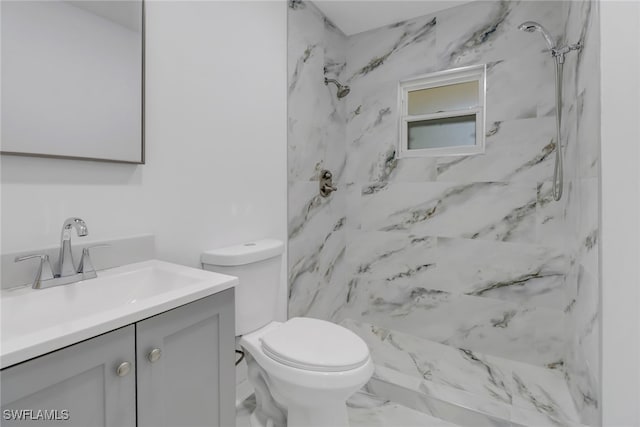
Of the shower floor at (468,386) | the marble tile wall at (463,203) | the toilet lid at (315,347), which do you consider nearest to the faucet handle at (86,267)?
the toilet lid at (315,347)

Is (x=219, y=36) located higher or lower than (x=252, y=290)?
higher

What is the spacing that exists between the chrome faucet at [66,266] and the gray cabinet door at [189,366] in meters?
0.40

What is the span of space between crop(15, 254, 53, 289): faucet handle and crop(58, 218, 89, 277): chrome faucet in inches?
1.2

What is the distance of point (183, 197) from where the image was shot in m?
1.40

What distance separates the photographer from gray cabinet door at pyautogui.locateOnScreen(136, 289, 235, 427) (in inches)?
31.2

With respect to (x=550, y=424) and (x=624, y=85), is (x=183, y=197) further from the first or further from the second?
(x=550, y=424)

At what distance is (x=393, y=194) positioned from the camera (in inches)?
97.0

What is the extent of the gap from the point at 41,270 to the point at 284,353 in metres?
0.86

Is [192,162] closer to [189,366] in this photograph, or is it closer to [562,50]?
[189,366]

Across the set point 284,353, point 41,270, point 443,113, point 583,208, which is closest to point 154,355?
point 41,270

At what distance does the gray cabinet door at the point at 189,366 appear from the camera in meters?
0.79

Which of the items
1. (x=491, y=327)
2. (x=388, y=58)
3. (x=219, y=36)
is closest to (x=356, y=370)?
(x=491, y=327)

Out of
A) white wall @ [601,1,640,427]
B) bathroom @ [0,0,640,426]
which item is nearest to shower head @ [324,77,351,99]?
bathroom @ [0,0,640,426]

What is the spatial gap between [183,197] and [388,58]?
1894 millimetres
